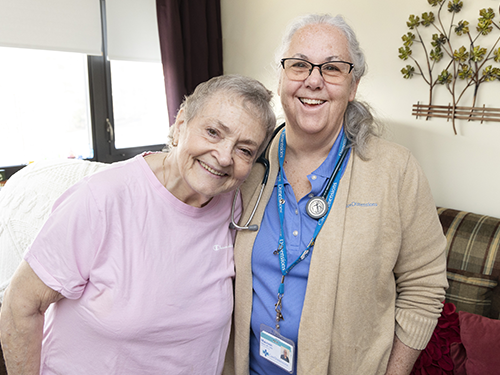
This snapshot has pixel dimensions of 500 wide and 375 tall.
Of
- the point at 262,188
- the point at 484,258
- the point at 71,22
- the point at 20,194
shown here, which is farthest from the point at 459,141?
the point at 71,22

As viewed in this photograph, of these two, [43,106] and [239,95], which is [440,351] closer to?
[239,95]

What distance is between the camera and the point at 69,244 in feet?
3.32

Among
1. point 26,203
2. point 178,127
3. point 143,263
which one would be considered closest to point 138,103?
point 26,203

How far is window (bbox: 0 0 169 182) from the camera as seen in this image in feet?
9.86

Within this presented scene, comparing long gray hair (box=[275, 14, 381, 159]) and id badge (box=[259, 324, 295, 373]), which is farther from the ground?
long gray hair (box=[275, 14, 381, 159])

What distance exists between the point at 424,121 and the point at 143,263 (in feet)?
7.63

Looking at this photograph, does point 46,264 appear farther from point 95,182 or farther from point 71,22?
point 71,22

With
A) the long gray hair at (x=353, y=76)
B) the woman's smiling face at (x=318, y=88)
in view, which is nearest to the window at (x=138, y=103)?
the long gray hair at (x=353, y=76)

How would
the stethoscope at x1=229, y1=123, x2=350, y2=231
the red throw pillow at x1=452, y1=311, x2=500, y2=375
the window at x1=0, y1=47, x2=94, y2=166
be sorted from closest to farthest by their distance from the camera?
the stethoscope at x1=229, y1=123, x2=350, y2=231 < the red throw pillow at x1=452, y1=311, x2=500, y2=375 < the window at x1=0, y1=47, x2=94, y2=166

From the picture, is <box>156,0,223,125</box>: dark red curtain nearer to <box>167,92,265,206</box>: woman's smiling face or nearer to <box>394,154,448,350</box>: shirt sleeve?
<box>167,92,265,206</box>: woman's smiling face

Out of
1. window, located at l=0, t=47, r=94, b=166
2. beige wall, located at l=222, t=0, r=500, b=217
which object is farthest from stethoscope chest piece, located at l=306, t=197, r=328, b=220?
window, located at l=0, t=47, r=94, b=166

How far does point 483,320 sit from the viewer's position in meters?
1.88

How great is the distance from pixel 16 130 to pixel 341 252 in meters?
2.92

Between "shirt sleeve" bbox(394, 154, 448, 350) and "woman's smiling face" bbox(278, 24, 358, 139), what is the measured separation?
0.98 feet
